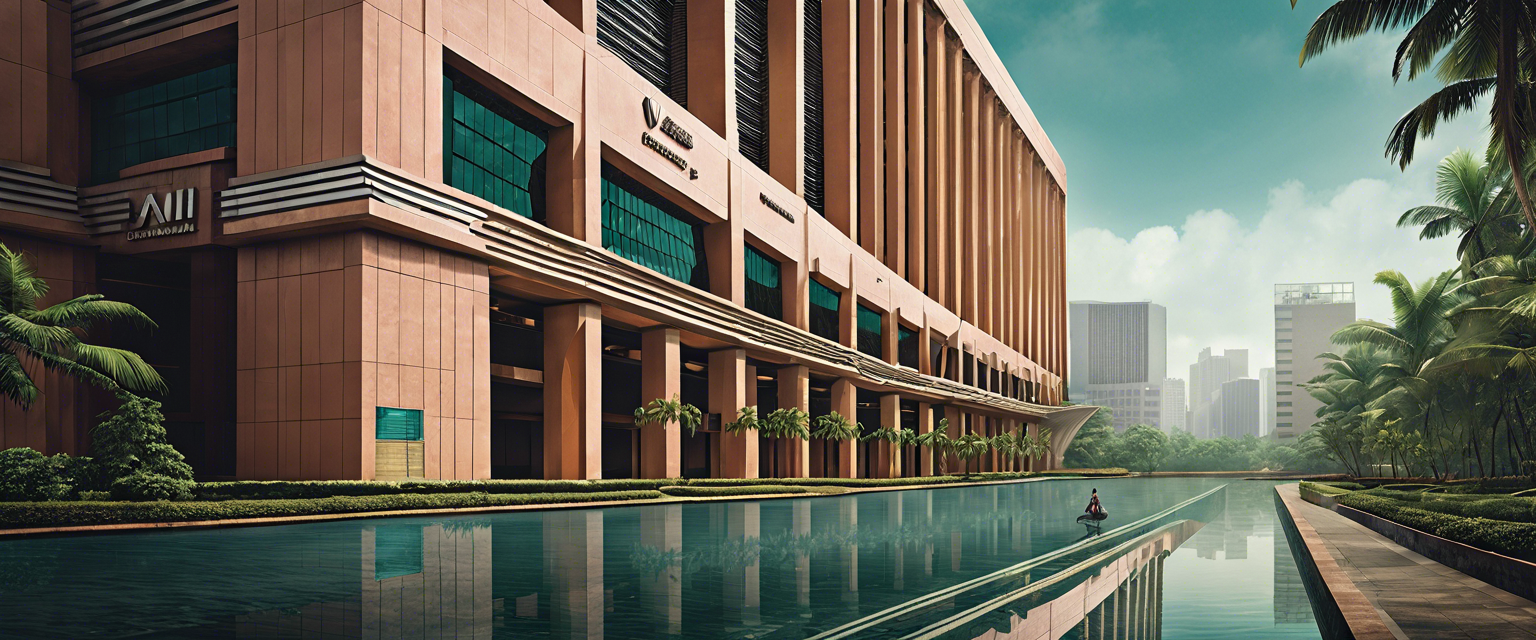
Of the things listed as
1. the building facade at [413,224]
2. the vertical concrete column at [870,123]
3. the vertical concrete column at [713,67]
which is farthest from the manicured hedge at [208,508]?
the vertical concrete column at [870,123]

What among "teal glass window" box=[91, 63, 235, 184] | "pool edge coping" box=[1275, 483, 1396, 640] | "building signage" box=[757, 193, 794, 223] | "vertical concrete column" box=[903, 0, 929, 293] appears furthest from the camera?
"vertical concrete column" box=[903, 0, 929, 293]

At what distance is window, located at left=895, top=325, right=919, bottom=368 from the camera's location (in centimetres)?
7056

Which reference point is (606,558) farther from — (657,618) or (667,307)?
(667,307)

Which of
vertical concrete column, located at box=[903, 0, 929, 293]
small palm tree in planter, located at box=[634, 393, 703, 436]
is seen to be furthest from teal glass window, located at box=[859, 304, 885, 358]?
small palm tree in planter, located at box=[634, 393, 703, 436]

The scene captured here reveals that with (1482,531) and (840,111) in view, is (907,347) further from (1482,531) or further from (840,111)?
(1482,531)

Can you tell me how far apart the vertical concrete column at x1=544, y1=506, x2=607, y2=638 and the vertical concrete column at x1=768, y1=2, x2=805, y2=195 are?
111ft

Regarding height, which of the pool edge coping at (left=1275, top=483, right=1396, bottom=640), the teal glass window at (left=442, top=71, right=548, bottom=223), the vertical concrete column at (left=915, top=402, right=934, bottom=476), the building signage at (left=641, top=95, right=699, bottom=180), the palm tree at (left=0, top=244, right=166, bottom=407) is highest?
the building signage at (left=641, top=95, right=699, bottom=180)

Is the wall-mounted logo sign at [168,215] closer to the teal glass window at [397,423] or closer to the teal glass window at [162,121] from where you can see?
the teal glass window at [162,121]

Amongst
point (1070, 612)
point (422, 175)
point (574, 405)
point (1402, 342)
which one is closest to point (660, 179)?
point (574, 405)

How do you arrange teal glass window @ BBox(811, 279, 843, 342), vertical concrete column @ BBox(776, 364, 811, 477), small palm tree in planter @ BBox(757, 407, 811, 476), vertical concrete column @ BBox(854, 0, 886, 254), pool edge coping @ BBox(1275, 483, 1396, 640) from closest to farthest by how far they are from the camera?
pool edge coping @ BBox(1275, 483, 1396, 640) < small palm tree in planter @ BBox(757, 407, 811, 476) < vertical concrete column @ BBox(776, 364, 811, 477) < teal glass window @ BBox(811, 279, 843, 342) < vertical concrete column @ BBox(854, 0, 886, 254)

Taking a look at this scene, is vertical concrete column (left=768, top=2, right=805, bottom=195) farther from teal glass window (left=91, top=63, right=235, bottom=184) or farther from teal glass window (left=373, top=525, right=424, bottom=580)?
teal glass window (left=373, top=525, right=424, bottom=580)

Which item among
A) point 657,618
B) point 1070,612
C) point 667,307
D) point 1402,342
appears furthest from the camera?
point 1402,342

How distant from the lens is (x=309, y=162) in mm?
25312

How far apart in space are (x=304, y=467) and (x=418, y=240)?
20.7 ft
